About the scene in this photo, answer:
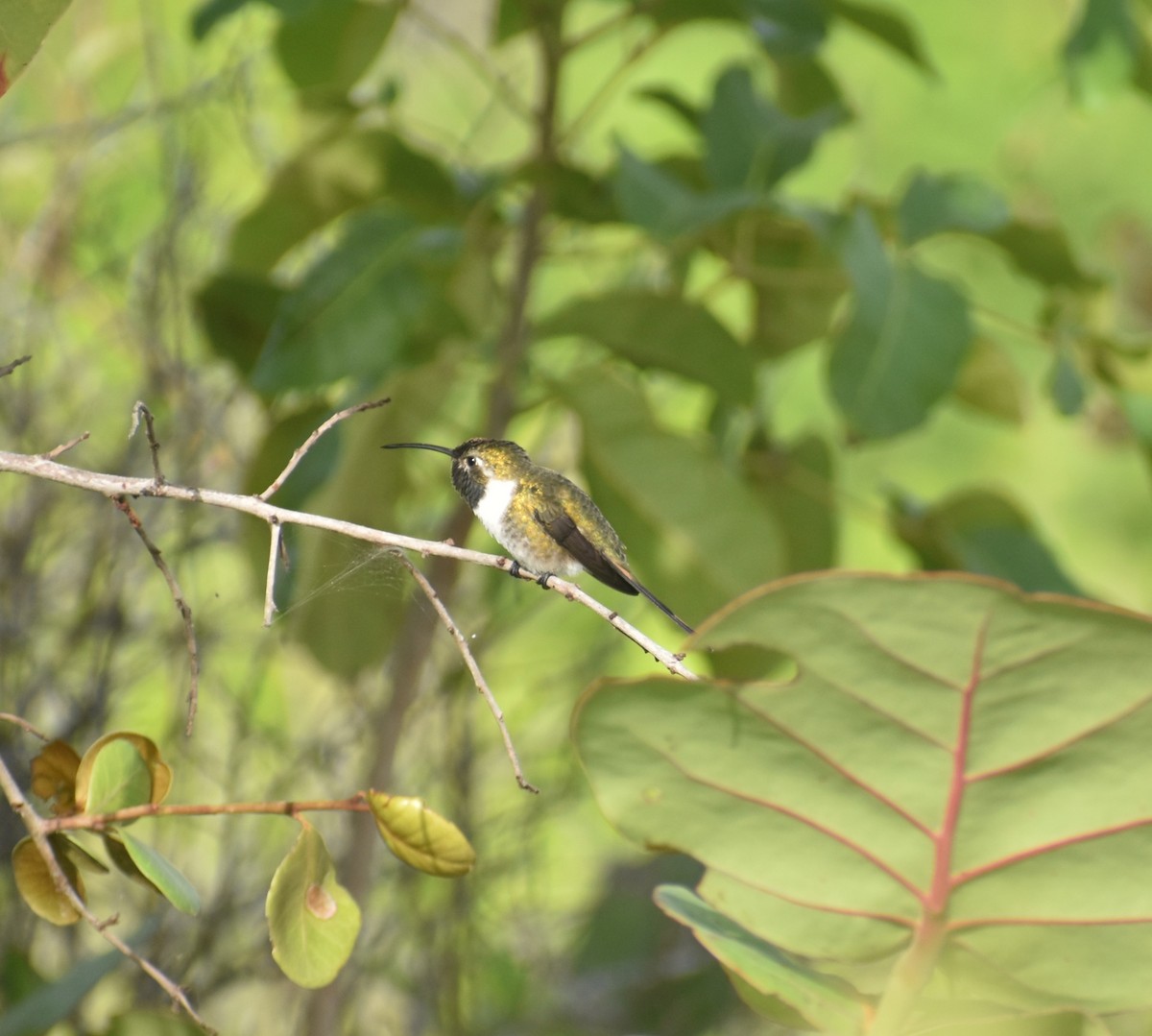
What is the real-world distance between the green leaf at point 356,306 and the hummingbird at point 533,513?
0.22 metres

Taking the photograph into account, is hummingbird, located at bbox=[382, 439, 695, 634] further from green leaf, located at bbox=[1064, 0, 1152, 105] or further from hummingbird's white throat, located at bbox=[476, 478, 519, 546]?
green leaf, located at bbox=[1064, 0, 1152, 105]

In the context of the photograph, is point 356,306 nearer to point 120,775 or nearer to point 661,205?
point 661,205

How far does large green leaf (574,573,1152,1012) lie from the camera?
364 mm

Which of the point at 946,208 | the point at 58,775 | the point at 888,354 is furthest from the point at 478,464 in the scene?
the point at 946,208

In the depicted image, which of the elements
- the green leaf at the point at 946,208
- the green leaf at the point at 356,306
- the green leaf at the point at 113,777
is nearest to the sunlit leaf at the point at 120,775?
the green leaf at the point at 113,777

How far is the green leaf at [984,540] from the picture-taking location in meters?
1.11

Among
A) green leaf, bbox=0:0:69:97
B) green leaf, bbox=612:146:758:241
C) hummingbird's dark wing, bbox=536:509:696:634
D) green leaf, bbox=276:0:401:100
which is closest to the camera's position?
green leaf, bbox=0:0:69:97

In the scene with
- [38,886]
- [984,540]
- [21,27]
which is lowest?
[984,540]

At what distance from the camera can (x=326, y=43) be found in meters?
1.16

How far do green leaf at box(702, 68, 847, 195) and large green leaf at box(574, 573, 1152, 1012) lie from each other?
650 mm

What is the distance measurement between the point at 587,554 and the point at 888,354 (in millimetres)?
330

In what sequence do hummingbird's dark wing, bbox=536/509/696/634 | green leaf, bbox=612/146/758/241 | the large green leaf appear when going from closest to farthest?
the large green leaf → hummingbird's dark wing, bbox=536/509/696/634 → green leaf, bbox=612/146/758/241

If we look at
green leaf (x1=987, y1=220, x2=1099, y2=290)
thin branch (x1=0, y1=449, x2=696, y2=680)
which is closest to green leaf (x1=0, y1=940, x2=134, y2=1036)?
thin branch (x1=0, y1=449, x2=696, y2=680)

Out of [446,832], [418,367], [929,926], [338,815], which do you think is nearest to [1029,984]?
[929,926]
